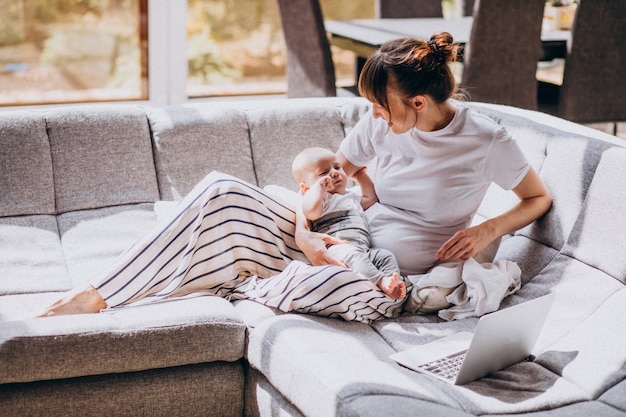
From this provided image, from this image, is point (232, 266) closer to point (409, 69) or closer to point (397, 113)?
point (397, 113)

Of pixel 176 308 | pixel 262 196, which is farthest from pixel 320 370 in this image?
pixel 262 196

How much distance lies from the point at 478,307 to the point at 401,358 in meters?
0.35

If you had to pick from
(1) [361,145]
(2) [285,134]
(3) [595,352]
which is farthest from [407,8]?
(3) [595,352]

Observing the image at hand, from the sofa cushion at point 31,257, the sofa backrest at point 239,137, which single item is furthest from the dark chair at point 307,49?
the sofa cushion at point 31,257

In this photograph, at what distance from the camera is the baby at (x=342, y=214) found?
213 centimetres

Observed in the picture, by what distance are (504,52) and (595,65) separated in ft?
2.06

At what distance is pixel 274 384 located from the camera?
192 cm

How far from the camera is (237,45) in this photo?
18.9 ft

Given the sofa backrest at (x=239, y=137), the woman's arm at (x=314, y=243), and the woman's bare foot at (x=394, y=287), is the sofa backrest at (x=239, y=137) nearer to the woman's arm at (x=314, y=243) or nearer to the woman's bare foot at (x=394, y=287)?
the woman's arm at (x=314, y=243)

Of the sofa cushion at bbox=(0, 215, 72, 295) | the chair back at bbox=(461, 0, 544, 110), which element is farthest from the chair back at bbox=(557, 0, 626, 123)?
the sofa cushion at bbox=(0, 215, 72, 295)

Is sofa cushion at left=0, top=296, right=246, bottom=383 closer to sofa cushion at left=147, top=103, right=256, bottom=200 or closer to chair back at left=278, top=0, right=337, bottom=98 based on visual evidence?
sofa cushion at left=147, top=103, right=256, bottom=200

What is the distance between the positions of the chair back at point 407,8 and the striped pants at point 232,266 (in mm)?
3297

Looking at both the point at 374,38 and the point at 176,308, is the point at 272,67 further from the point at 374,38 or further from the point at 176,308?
the point at 176,308

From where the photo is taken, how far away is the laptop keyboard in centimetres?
184
